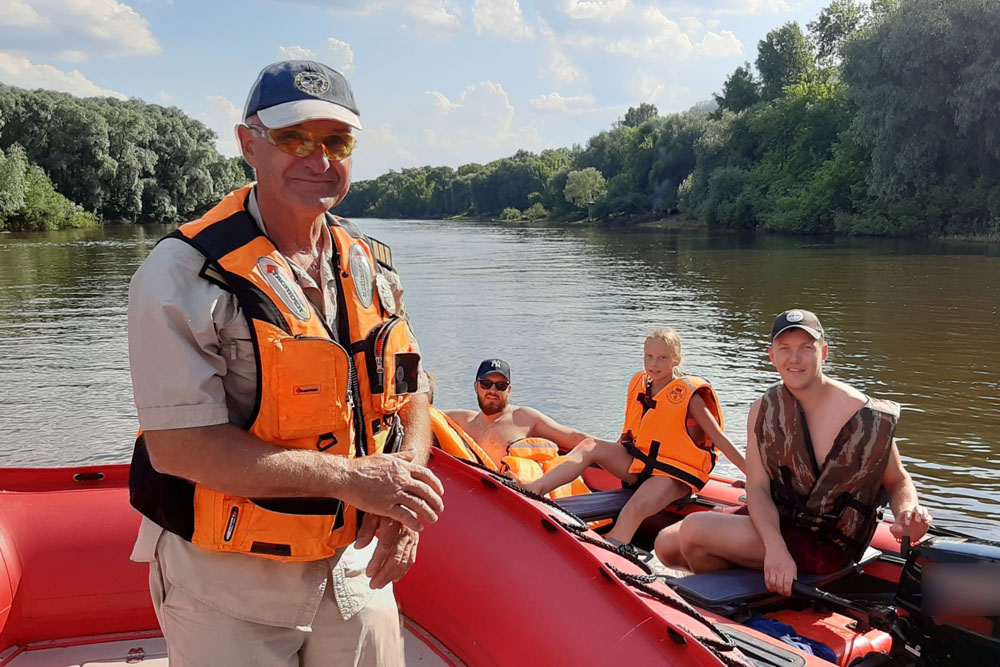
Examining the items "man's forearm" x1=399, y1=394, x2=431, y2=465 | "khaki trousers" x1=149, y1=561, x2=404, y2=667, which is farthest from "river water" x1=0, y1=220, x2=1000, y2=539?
"khaki trousers" x1=149, y1=561, x2=404, y2=667

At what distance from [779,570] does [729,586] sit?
→ 0.21 m

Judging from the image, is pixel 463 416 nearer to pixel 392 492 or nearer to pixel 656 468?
pixel 656 468

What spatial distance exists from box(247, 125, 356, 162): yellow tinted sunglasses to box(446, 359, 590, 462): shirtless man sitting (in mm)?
3812

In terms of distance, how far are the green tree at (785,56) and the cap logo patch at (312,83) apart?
5741 centimetres

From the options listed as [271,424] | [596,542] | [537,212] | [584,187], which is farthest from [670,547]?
[537,212]

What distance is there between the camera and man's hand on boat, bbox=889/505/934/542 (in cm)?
303

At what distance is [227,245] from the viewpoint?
1516 mm

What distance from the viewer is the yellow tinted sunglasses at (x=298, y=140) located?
1.55m

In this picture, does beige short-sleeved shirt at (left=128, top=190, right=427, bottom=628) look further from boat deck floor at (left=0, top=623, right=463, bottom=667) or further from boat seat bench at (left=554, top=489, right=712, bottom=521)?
boat seat bench at (left=554, top=489, right=712, bottom=521)

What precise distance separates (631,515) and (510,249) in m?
→ 29.8

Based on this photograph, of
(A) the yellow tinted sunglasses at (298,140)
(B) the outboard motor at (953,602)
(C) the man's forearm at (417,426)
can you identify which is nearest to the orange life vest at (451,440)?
(B) the outboard motor at (953,602)

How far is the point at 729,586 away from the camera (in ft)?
10.7

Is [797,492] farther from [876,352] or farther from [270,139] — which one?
[876,352]

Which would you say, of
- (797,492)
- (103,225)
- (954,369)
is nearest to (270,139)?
(797,492)
